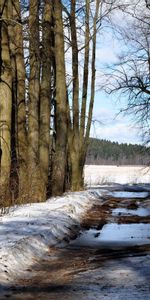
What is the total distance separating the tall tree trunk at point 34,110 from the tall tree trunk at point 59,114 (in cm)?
90

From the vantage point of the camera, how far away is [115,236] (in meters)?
8.98

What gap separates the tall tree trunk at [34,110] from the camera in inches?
535

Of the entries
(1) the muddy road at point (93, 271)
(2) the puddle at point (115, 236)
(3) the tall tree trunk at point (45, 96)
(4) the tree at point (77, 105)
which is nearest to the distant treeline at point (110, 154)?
(4) the tree at point (77, 105)

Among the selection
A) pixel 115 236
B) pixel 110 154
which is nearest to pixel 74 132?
pixel 115 236

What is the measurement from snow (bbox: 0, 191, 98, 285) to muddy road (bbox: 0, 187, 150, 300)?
0.52 feet

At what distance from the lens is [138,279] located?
208 inches

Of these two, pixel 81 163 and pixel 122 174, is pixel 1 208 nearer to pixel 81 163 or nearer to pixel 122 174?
pixel 81 163

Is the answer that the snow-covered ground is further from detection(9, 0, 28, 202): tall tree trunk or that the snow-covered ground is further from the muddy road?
detection(9, 0, 28, 202): tall tree trunk

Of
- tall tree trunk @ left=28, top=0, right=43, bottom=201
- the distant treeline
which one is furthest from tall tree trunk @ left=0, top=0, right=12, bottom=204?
the distant treeline

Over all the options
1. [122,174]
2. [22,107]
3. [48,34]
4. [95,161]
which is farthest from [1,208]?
[95,161]

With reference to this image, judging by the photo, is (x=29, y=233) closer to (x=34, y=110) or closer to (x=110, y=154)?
(x=34, y=110)

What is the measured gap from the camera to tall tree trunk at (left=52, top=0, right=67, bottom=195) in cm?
1548

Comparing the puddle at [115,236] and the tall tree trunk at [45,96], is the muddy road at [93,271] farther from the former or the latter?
the tall tree trunk at [45,96]

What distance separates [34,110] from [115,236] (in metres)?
6.50
